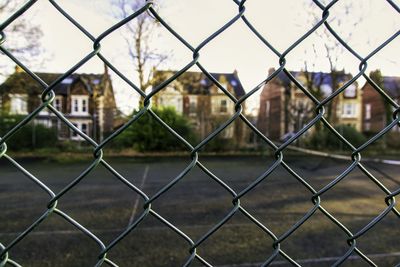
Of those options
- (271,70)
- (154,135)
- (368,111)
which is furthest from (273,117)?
(271,70)

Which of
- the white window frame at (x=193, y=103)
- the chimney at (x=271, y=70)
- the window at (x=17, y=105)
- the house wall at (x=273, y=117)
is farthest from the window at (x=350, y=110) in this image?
the chimney at (x=271, y=70)

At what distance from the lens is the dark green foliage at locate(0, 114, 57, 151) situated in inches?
635

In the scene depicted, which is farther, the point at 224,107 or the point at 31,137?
the point at 224,107

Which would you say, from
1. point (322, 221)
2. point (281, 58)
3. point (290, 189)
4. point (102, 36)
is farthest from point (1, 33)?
point (290, 189)

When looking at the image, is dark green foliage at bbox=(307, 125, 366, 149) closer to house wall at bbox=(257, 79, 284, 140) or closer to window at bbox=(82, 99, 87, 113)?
house wall at bbox=(257, 79, 284, 140)

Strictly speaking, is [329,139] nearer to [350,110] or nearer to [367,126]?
[350,110]

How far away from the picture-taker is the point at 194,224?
4.55 meters

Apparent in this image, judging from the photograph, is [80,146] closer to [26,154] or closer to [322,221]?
[26,154]

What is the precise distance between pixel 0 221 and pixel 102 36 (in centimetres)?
509

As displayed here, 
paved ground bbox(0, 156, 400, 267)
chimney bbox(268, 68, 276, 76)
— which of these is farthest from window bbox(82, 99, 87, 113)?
chimney bbox(268, 68, 276, 76)

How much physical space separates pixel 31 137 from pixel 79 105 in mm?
9283

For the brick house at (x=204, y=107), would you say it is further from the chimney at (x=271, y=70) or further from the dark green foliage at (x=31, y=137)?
the chimney at (x=271, y=70)

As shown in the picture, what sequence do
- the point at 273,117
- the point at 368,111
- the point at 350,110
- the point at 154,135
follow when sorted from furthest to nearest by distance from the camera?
the point at 350,110, the point at 368,111, the point at 273,117, the point at 154,135

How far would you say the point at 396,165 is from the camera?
12562mm
